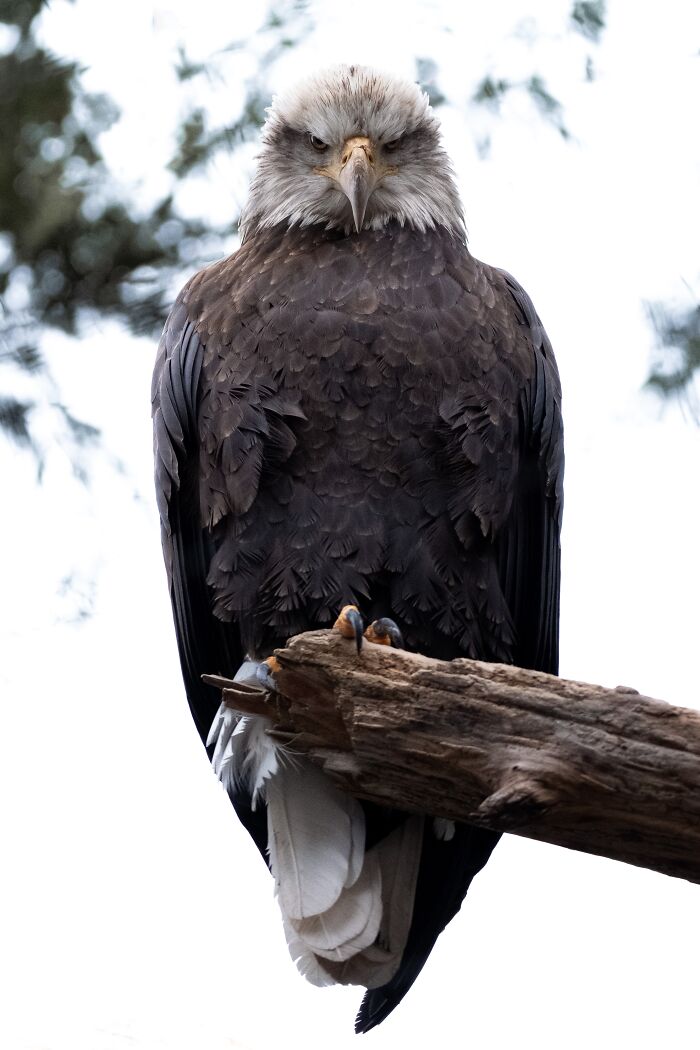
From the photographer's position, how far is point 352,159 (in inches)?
156

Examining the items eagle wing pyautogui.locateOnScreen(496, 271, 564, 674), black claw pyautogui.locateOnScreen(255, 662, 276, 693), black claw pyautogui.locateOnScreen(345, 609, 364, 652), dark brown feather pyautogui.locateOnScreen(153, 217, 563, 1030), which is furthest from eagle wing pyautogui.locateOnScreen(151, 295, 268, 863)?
black claw pyautogui.locateOnScreen(345, 609, 364, 652)

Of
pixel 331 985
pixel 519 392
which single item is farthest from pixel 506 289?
pixel 331 985

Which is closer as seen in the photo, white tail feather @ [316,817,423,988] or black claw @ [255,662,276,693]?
black claw @ [255,662,276,693]

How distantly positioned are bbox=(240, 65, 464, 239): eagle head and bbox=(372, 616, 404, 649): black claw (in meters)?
1.15

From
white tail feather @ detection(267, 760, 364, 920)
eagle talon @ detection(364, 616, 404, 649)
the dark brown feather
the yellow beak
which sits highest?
the yellow beak

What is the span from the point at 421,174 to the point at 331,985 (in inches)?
92.0

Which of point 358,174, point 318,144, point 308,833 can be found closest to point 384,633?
point 308,833

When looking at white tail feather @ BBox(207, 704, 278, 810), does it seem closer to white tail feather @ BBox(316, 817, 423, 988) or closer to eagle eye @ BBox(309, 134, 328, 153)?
white tail feather @ BBox(316, 817, 423, 988)

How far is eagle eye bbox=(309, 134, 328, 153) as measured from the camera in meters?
4.10

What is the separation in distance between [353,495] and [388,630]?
1.30ft

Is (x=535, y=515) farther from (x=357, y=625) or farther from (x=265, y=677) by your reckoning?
(x=357, y=625)

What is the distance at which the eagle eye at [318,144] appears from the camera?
13.4 feet

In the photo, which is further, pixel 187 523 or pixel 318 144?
pixel 318 144

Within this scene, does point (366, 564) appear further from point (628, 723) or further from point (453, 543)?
point (628, 723)
